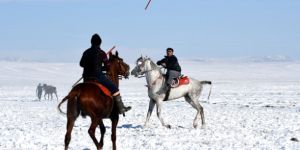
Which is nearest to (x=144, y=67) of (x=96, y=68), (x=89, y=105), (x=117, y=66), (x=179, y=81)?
(x=179, y=81)

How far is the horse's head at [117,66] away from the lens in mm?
12969

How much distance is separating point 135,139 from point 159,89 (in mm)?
3480

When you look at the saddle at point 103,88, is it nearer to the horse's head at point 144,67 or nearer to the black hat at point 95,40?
the black hat at point 95,40

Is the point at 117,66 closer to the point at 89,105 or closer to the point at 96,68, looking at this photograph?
the point at 96,68

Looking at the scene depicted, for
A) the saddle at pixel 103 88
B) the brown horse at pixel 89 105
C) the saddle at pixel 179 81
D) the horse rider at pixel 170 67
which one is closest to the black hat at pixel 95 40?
the saddle at pixel 103 88

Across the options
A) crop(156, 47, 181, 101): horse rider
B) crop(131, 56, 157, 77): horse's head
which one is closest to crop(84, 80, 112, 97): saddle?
crop(131, 56, 157, 77): horse's head

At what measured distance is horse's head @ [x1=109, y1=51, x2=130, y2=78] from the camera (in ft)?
42.5

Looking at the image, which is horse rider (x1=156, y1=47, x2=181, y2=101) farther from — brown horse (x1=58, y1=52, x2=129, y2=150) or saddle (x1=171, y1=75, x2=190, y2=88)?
brown horse (x1=58, y1=52, x2=129, y2=150)

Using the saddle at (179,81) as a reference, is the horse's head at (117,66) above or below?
above

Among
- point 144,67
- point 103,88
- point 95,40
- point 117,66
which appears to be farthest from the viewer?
point 144,67

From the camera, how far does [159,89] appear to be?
16250 millimetres

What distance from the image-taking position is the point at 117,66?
13070 mm

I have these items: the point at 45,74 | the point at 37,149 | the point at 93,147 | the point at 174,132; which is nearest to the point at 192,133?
the point at 174,132

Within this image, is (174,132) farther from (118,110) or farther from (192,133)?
(118,110)
